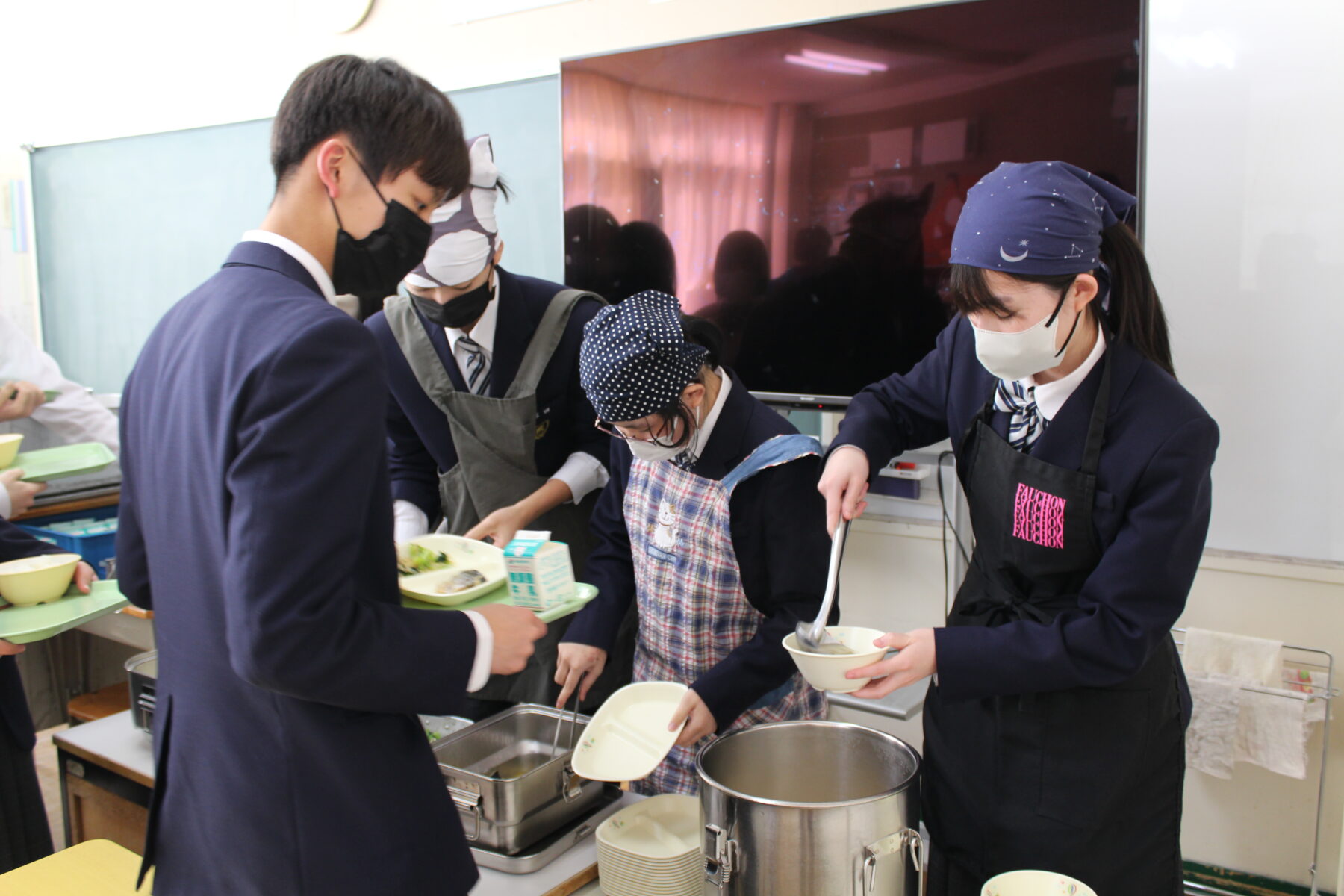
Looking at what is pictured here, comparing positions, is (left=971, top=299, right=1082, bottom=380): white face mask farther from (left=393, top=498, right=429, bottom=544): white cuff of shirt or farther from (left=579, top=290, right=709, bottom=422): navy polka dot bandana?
(left=393, top=498, right=429, bottom=544): white cuff of shirt

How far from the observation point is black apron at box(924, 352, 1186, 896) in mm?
1248

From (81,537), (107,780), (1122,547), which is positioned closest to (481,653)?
Answer: (1122,547)

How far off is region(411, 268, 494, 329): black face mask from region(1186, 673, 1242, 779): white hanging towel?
170 cm

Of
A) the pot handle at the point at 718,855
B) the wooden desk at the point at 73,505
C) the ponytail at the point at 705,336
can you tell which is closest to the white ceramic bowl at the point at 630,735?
the pot handle at the point at 718,855

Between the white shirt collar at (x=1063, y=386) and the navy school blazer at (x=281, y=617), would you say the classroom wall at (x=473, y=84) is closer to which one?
the white shirt collar at (x=1063, y=386)

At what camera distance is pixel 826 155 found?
2314 millimetres

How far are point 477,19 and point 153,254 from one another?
221 cm

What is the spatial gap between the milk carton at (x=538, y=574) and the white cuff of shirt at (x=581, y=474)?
0.60 m

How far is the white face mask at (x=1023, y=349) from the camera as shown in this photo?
1.23 m

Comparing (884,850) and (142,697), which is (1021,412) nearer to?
(884,850)

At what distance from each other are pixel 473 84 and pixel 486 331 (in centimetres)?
171

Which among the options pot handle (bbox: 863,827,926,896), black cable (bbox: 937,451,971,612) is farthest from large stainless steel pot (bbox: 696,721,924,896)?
black cable (bbox: 937,451,971,612)

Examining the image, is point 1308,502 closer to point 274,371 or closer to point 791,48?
point 791,48

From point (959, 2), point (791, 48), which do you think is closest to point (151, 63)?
point (791, 48)
